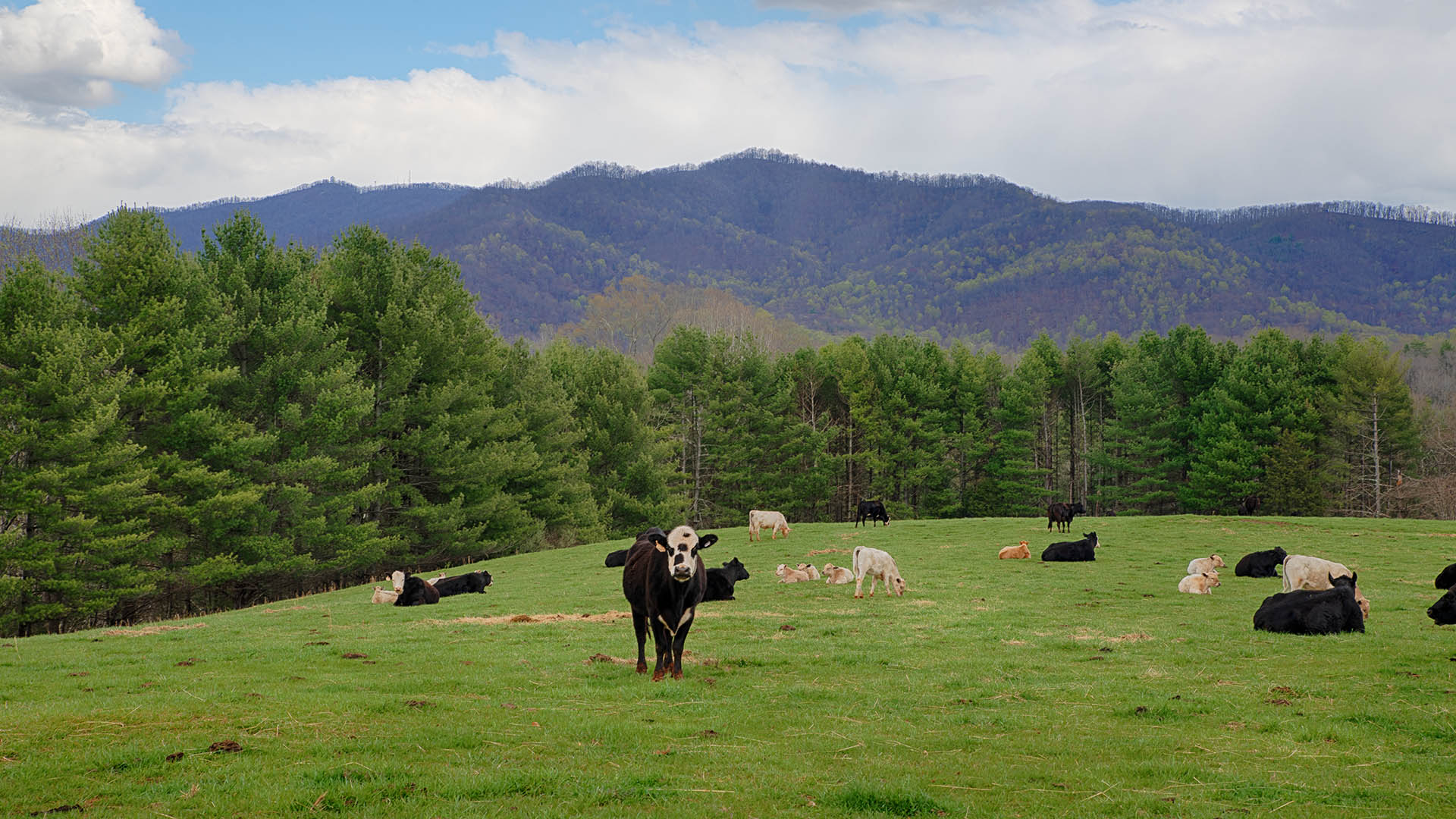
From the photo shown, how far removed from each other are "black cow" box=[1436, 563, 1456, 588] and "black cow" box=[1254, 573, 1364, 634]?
783 centimetres

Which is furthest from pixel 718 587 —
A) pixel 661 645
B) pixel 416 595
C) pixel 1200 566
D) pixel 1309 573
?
pixel 1200 566

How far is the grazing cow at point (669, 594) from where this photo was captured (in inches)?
402

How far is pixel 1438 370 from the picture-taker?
124 meters

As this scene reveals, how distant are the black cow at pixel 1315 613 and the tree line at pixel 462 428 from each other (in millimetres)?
31573

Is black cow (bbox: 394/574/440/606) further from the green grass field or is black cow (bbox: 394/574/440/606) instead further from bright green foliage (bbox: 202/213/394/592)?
bright green foliage (bbox: 202/213/394/592)

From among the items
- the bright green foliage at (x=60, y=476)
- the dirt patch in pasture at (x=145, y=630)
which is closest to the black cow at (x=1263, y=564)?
the dirt patch in pasture at (x=145, y=630)

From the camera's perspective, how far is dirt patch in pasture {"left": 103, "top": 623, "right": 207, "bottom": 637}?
56.5ft

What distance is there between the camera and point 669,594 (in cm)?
1030

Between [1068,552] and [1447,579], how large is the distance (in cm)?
931

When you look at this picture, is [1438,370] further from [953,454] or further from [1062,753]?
[1062,753]

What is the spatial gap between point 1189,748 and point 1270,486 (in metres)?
62.6

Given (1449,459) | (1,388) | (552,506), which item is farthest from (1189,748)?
(1449,459)

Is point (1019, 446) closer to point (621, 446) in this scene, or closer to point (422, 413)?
point (621, 446)

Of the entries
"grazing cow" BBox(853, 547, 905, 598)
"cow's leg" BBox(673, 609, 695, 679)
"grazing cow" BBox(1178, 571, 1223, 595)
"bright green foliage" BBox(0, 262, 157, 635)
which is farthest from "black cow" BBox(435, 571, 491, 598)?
"grazing cow" BBox(1178, 571, 1223, 595)
